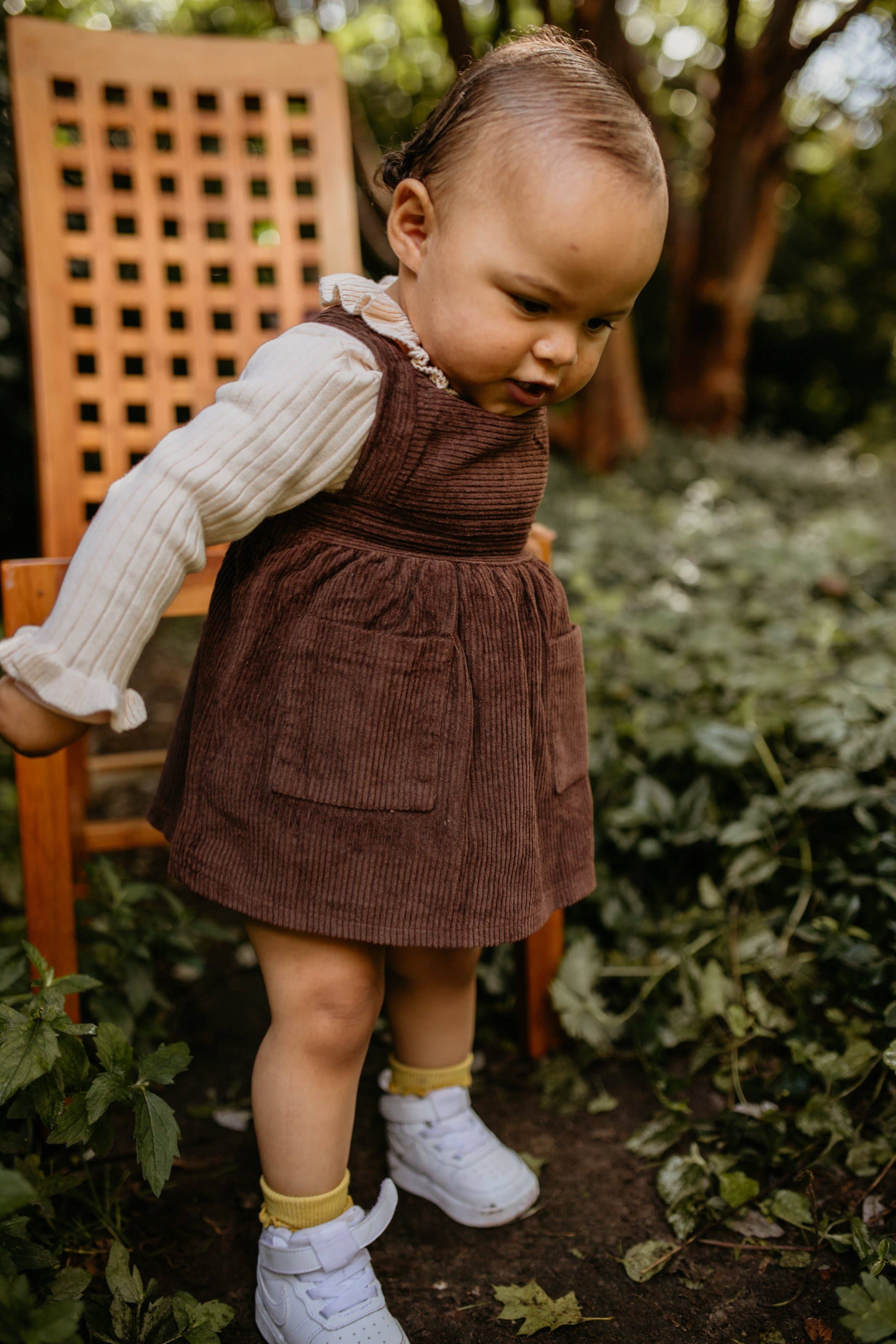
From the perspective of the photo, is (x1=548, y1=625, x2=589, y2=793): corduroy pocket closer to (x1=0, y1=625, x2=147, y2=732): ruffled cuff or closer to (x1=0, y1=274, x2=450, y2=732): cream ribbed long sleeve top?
(x1=0, y1=274, x2=450, y2=732): cream ribbed long sleeve top

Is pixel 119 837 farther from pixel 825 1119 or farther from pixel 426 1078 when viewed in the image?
pixel 825 1119

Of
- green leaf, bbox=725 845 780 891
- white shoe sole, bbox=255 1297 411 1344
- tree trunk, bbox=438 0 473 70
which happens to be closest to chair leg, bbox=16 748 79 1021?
white shoe sole, bbox=255 1297 411 1344

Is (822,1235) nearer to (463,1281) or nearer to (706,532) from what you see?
(463,1281)

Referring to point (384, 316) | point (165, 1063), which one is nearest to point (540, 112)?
point (384, 316)

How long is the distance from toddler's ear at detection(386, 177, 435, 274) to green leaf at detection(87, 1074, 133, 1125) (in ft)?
3.04

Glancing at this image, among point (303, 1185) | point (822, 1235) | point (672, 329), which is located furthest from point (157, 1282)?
point (672, 329)

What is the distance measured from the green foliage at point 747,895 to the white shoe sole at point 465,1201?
0.61ft

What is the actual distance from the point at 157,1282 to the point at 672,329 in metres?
5.91

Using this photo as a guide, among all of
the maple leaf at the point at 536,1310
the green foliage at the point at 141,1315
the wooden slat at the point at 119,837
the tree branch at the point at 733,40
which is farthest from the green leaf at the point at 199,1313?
the tree branch at the point at 733,40

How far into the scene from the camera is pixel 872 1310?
89 centimetres

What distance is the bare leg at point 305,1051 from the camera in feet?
3.59

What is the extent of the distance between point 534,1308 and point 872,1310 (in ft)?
1.48

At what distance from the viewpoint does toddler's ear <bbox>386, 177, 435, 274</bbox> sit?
1.02 metres

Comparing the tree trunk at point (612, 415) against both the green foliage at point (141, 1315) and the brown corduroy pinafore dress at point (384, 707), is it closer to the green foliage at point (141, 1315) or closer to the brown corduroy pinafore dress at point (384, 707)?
the brown corduroy pinafore dress at point (384, 707)
